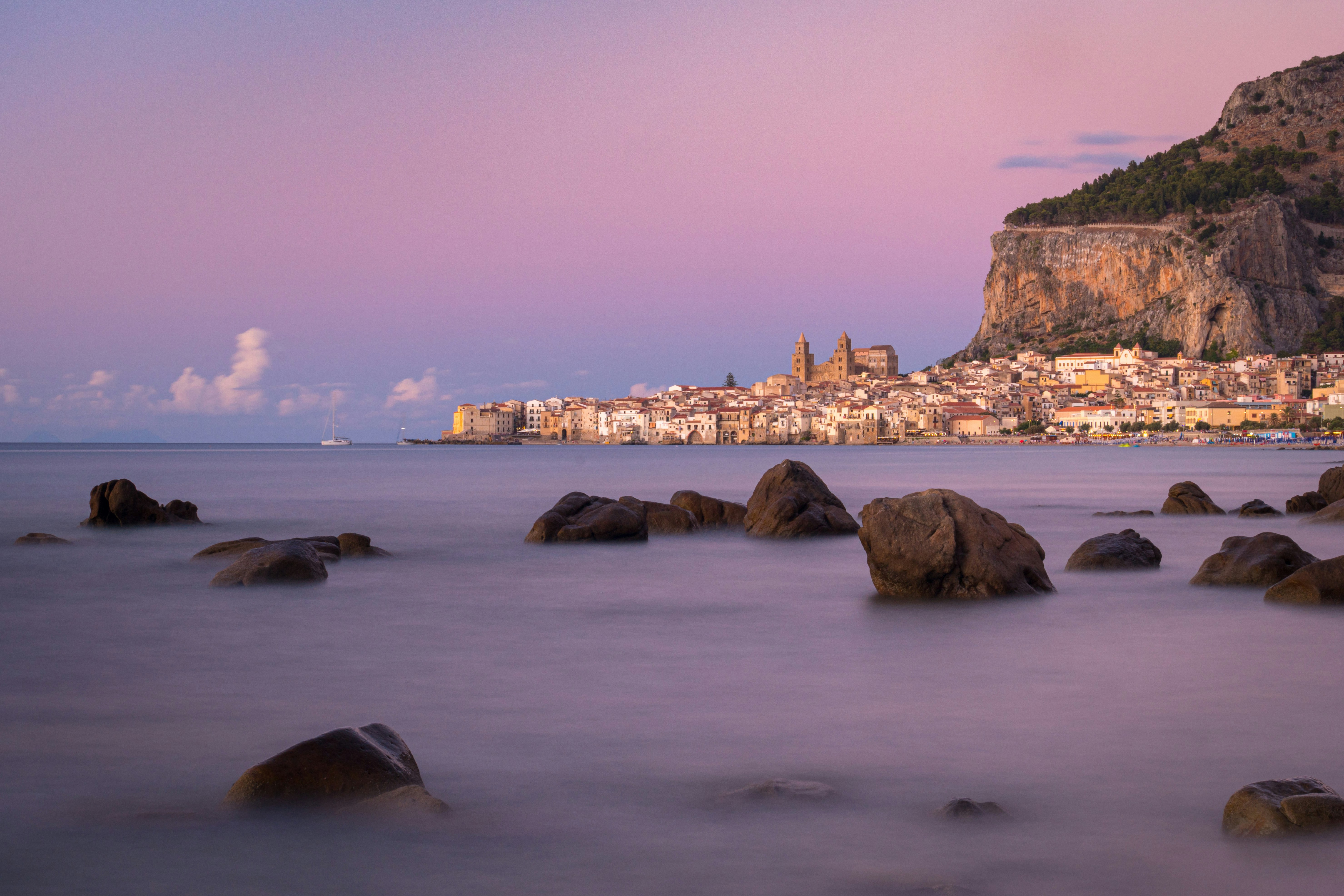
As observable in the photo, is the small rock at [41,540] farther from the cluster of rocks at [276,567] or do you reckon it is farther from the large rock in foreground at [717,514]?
the large rock in foreground at [717,514]

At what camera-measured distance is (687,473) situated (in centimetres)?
6481

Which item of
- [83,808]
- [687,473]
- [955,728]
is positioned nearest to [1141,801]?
[955,728]

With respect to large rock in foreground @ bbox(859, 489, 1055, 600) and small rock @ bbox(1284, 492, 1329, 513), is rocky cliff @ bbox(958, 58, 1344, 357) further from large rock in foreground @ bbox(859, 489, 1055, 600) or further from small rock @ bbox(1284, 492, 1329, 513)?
large rock in foreground @ bbox(859, 489, 1055, 600)

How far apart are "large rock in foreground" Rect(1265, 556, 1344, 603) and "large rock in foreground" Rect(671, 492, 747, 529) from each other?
12243mm

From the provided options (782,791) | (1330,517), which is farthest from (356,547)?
(1330,517)

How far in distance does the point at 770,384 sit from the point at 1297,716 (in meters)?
186

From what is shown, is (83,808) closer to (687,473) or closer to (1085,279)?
(687,473)

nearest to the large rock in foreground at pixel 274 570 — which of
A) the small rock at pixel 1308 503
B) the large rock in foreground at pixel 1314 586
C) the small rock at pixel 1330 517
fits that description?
the large rock in foreground at pixel 1314 586

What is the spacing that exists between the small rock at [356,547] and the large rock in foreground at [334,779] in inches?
510

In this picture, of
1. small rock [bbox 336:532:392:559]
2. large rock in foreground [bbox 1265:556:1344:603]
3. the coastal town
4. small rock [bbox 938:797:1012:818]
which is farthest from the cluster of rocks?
the coastal town

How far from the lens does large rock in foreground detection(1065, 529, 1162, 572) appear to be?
51.4ft

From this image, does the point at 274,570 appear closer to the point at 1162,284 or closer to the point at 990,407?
the point at 990,407

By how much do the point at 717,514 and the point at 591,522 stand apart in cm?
358

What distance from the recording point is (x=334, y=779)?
5.62 m
